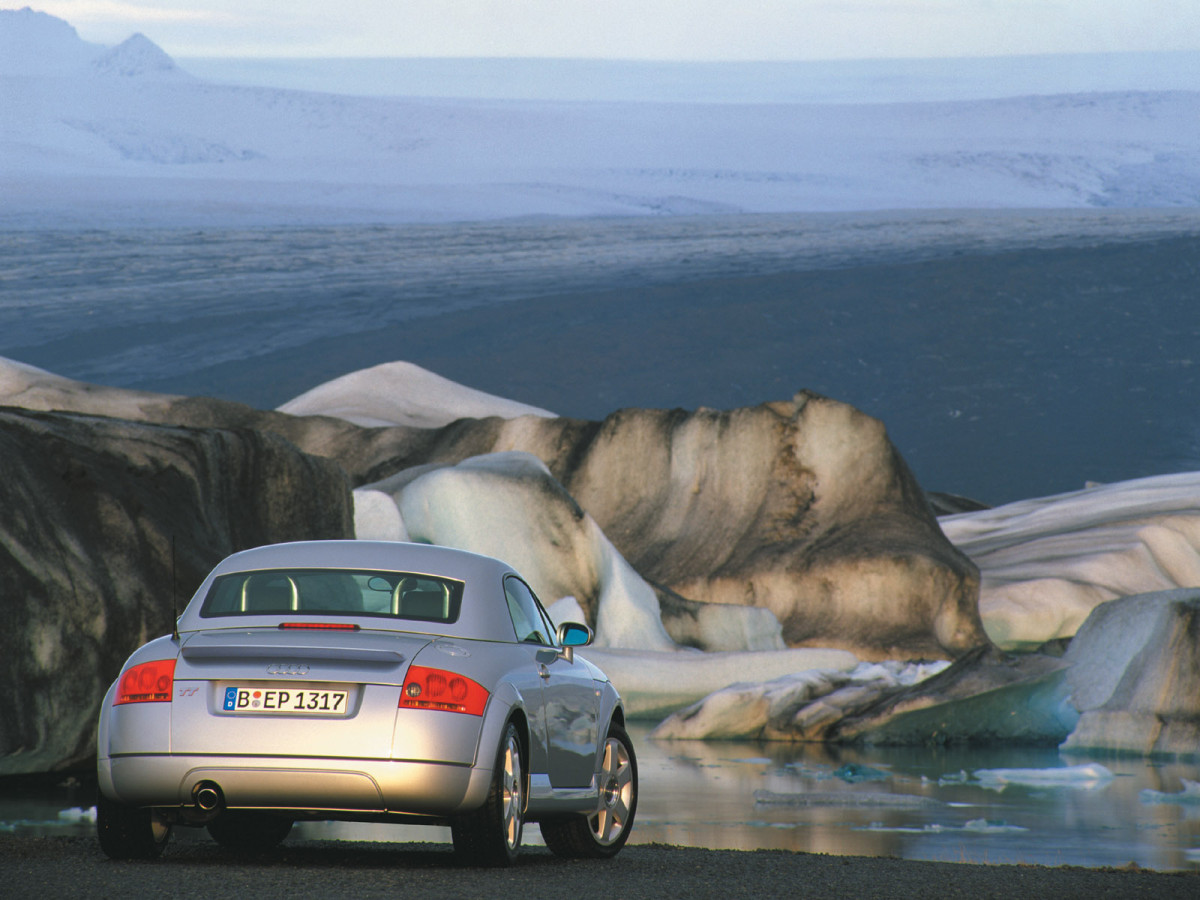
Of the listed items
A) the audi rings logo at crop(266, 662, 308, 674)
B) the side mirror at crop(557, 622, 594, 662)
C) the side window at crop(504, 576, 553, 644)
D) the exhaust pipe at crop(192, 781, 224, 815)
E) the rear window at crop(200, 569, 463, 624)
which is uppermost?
the rear window at crop(200, 569, 463, 624)

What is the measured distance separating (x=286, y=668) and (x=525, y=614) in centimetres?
129

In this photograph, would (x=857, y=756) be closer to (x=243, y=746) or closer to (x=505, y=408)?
(x=243, y=746)

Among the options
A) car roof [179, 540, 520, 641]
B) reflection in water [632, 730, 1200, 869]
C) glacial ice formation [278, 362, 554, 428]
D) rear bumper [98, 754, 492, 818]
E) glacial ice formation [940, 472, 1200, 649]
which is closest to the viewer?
rear bumper [98, 754, 492, 818]

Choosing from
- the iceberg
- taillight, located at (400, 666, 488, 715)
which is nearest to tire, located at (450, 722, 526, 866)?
taillight, located at (400, 666, 488, 715)

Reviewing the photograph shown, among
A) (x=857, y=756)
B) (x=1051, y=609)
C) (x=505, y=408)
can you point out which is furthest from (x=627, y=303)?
(x=857, y=756)

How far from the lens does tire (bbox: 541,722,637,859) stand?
6.59m

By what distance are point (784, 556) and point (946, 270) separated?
298 ft

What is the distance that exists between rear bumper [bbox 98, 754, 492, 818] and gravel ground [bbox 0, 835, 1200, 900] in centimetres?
23

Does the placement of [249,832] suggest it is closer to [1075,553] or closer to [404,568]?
[404,568]

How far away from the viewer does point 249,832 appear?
6.76 metres

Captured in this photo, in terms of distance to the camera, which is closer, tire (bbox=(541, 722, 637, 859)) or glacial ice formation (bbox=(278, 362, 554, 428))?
tire (bbox=(541, 722, 637, 859))

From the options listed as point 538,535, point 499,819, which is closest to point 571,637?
point 499,819

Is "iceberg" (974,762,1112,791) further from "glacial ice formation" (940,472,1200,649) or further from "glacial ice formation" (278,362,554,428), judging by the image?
"glacial ice formation" (278,362,554,428)

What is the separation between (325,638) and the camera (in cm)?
539
